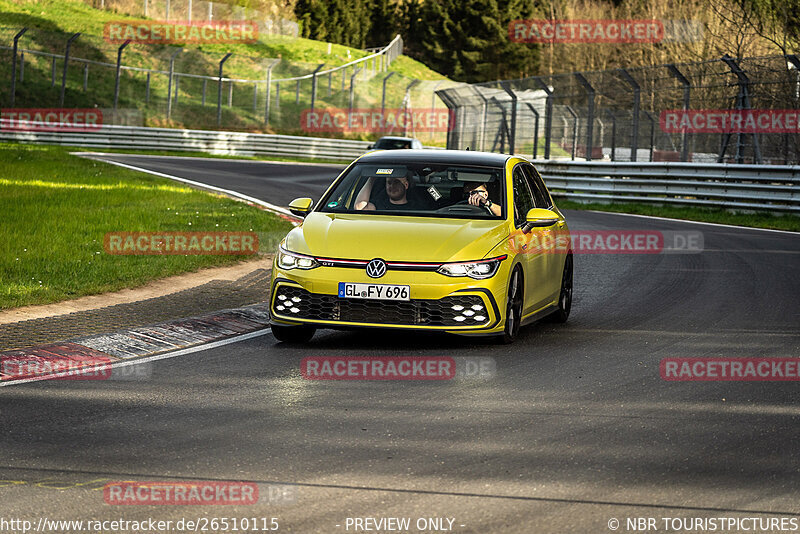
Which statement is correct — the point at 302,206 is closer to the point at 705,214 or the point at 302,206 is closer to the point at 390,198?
the point at 390,198

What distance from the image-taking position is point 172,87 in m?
53.6

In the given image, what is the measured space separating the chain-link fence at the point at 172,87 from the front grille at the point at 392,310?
3738 cm

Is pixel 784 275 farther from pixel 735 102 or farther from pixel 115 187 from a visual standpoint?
pixel 115 187

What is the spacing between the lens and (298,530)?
4.81 metres

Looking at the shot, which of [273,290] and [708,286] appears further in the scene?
[708,286]

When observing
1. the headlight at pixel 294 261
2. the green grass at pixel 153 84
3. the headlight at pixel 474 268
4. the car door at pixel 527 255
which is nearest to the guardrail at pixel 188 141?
the green grass at pixel 153 84

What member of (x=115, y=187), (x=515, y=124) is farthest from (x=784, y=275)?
(x=515, y=124)

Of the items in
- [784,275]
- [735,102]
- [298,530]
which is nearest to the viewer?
[298,530]

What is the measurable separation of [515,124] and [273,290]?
25056mm

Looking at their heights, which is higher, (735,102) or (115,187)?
(735,102)

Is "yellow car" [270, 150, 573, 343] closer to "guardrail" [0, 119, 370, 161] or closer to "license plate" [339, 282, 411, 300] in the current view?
"license plate" [339, 282, 411, 300]

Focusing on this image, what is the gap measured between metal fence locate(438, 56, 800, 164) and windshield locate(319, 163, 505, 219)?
47.4 feet

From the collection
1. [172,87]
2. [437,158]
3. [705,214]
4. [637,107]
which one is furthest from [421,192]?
[172,87]

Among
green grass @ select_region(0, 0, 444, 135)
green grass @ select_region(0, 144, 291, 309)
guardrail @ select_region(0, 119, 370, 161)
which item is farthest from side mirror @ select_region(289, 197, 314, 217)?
green grass @ select_region(0, 0, 444, 135)
